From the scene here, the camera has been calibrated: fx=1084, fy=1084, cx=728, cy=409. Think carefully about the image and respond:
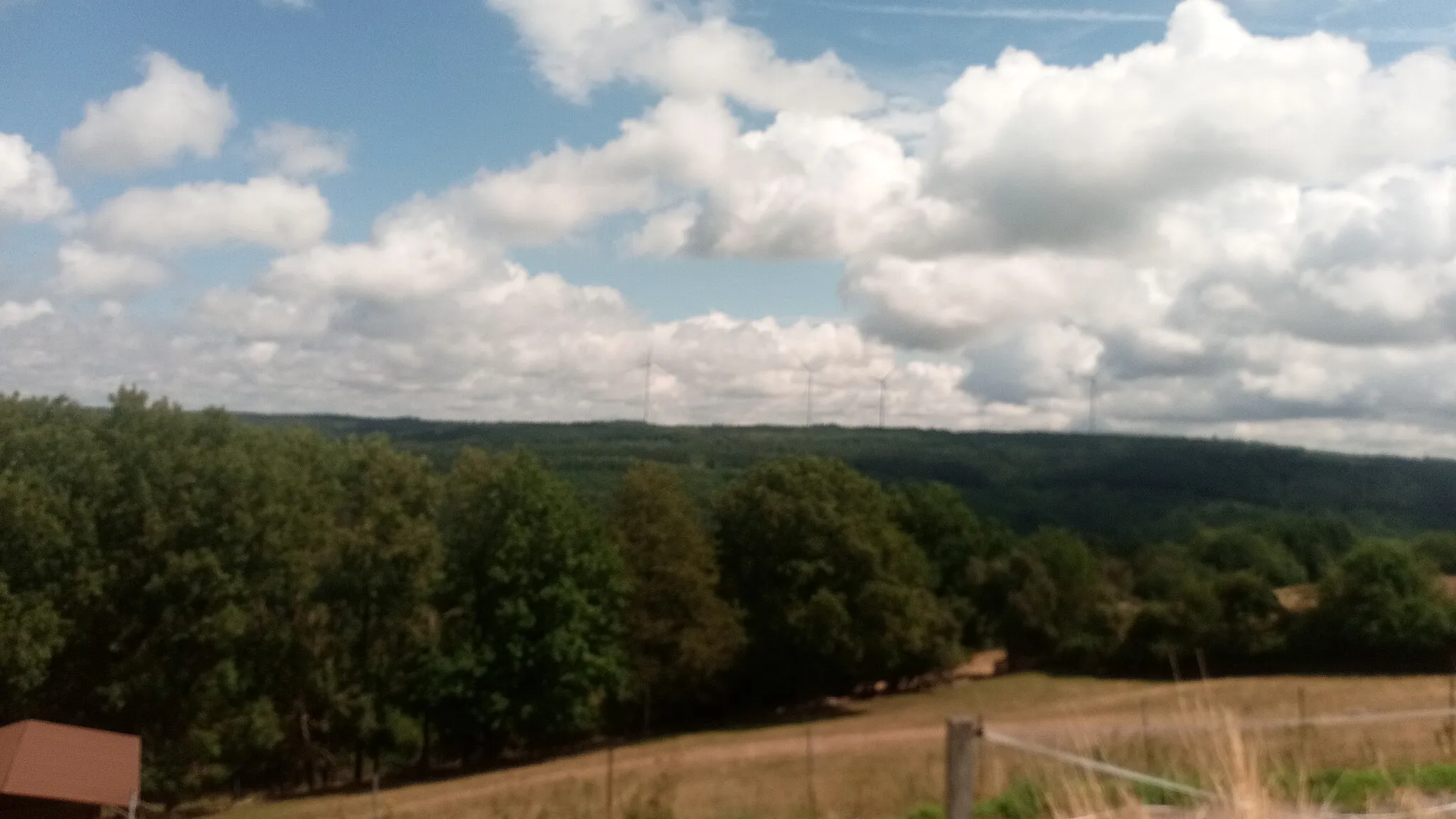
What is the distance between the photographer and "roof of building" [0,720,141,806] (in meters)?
19.1

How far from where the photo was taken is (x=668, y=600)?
45.9 metres

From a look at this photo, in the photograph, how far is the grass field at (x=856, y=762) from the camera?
8750mm

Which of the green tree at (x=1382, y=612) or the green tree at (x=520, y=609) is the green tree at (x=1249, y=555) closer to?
the green tree at (x=1382, y=612)

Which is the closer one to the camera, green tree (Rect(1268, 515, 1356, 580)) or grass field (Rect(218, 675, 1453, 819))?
grass field (Rect(218, 675, 1453, 819))

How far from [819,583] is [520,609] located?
14.1 metres

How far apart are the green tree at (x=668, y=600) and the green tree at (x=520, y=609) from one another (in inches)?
107

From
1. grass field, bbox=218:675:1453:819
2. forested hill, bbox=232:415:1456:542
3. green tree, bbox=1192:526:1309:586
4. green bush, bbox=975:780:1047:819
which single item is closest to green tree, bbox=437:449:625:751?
grass field, bbox=218:675:1453:819

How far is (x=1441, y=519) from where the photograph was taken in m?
66.5

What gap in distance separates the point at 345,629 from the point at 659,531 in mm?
13322

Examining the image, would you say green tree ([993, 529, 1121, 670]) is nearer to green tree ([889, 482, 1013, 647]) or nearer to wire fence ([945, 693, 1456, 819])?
green tree ([889, 482, 1013, 647])

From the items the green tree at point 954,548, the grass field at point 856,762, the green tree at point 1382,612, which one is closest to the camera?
the grass field at point 856,762

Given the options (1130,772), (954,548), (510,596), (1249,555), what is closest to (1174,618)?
(1249,555)

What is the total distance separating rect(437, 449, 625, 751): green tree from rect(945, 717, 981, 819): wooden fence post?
116 ft

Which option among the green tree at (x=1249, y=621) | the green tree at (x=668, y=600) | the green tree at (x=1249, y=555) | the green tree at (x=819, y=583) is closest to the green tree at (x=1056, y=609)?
the green tree at (x=1249, y=621)
